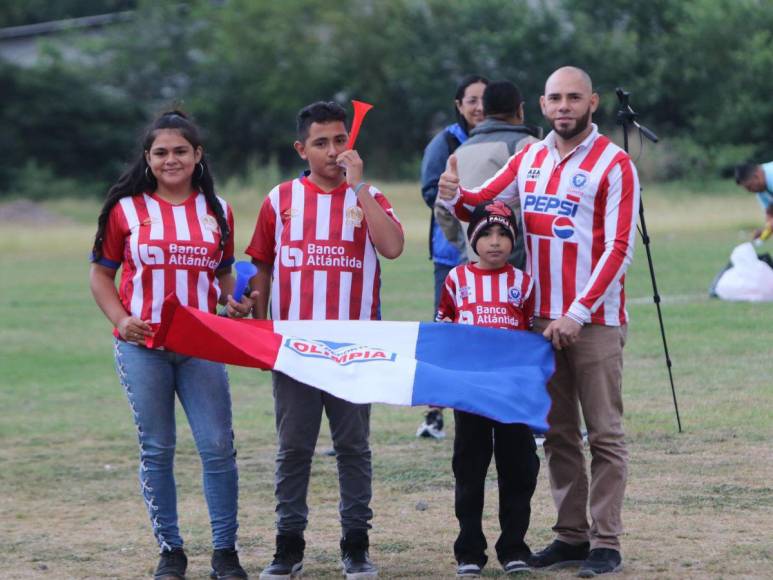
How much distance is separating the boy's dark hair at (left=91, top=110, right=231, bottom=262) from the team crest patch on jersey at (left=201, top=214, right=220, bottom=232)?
0.10 feet

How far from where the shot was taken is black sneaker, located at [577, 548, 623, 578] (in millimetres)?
6383

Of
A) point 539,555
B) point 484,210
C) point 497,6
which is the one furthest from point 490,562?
point 497,6

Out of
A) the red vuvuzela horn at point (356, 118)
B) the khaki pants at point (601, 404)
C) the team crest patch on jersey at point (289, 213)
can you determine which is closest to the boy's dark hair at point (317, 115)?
the red vuvuzela horn at point (356, 118)

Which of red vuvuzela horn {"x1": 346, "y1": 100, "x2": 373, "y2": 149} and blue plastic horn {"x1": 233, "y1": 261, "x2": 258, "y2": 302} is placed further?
blue plastic horn {"x1": 233, "y1": 261, "x2": 258, "y2": 302}

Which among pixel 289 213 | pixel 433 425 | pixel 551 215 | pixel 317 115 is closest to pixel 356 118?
pixel 317 115

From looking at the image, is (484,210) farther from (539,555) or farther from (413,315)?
(413,315)

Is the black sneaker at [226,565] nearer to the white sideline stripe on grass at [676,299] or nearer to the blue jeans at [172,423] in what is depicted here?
the blue jeans at [172,423]

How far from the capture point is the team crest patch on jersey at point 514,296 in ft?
21.4

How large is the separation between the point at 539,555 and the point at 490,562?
0.26 metres

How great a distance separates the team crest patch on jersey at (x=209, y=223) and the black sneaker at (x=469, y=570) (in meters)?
1.87

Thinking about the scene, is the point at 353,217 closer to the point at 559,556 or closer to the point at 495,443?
the point at 495,443

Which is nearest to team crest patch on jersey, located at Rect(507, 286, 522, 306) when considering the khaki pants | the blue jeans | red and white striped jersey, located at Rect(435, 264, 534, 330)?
red and white striped jersey, located at Rect(435, 264, 534, 330)

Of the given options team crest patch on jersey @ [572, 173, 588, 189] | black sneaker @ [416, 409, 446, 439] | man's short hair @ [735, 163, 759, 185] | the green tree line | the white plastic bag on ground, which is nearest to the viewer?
team crest patch on jersey @ [572, 173, 588, 189]

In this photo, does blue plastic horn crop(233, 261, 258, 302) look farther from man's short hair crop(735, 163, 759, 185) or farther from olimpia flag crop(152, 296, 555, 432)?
man's short hair crop(735, 163, 759, 185)
